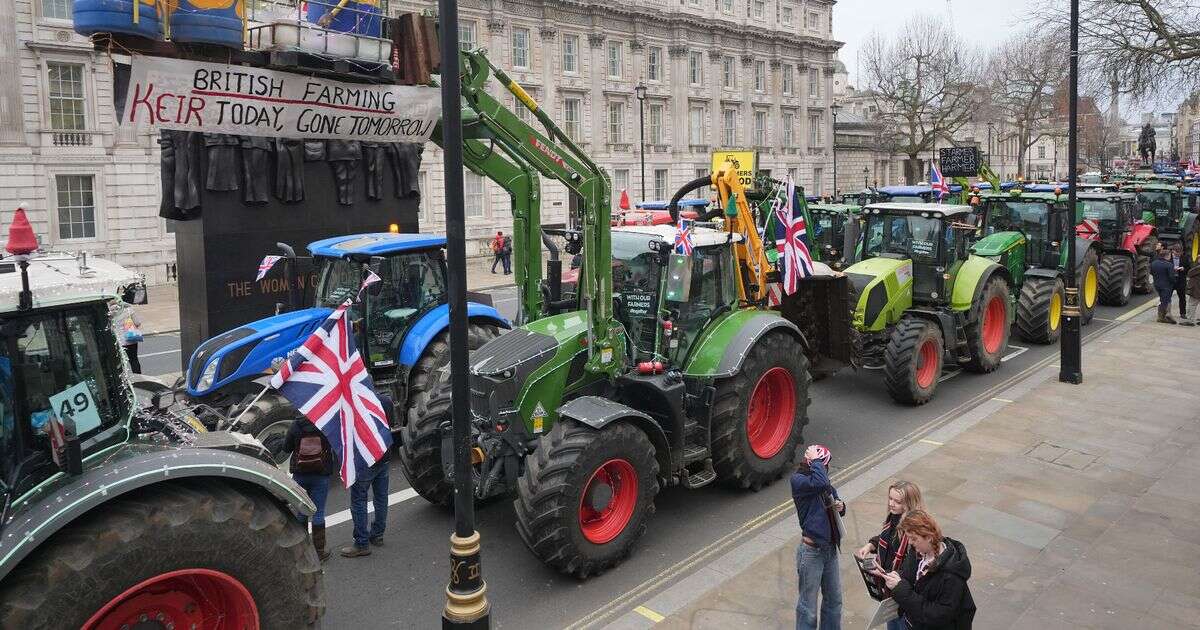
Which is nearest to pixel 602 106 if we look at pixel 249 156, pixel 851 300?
pixel 249 156

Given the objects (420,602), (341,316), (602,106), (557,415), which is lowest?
(420,602)

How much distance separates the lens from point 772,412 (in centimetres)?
923

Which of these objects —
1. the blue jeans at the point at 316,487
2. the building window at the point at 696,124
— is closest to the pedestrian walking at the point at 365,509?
the blue jeans at the point at 316,487

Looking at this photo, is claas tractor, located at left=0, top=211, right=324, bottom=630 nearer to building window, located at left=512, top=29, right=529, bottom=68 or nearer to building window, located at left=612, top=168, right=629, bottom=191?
building window, located at left=512, top=29, right=529, bottom=68

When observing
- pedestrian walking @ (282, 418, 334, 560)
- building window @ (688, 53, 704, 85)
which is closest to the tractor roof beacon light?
pedestrian walking @ (282, 418, 334, 560)

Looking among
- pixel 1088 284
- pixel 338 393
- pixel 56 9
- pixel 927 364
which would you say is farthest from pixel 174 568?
pixel 56 9

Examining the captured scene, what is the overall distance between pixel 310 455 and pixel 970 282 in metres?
10.2

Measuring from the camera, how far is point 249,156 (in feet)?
48.9

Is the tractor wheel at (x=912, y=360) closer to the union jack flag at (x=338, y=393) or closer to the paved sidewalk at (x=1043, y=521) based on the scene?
the paved sidewalk at (x=1043, y=521)

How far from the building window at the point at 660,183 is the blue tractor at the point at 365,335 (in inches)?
1465

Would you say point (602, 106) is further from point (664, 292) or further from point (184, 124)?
point (184, 124)

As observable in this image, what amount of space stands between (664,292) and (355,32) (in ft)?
12.0

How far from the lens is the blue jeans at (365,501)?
290 inches

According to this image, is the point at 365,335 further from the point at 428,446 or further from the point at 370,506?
the point at 428,446
